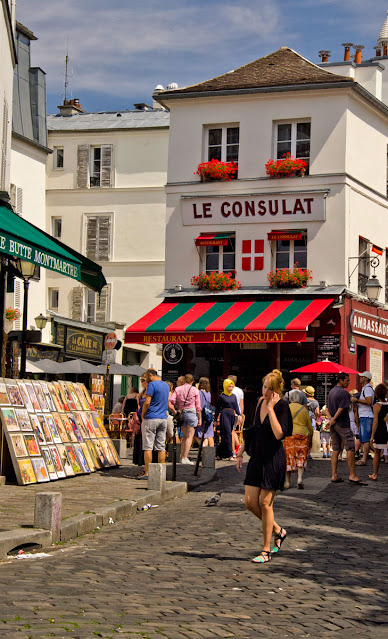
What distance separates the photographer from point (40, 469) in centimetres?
1485

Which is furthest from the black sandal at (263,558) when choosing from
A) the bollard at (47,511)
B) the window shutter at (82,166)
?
the window shutter at (82,166)

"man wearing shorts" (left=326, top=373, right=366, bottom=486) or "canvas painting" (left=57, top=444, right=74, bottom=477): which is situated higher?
"man wearing shorts" (left=326, top=373, right=366, bottom=486)

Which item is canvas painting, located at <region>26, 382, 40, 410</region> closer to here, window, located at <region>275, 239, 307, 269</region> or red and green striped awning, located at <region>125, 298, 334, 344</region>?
red and green striped awning, located at <region>125, 298, 334, 344</region>

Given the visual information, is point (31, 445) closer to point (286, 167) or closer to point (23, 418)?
point (23, 418)

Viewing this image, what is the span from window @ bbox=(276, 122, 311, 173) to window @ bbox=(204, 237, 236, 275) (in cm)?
317

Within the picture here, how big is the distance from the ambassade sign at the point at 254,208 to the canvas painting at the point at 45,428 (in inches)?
698

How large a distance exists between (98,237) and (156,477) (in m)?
28.8

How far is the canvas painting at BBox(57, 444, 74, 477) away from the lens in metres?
15.8

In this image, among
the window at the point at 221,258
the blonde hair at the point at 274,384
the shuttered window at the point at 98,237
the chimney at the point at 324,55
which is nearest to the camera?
the blonde hair at the point at 274,384

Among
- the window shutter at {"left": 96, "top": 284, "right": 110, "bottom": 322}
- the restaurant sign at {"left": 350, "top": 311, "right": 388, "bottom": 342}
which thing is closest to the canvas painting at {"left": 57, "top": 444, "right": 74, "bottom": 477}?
the restaurant sign at {"left": 350, "top": 311, "right": 388, "bottom": 342}

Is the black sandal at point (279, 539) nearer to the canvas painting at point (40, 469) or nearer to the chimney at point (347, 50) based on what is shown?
the canvas painting at point (40, 469)

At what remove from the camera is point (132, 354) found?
4372 centimetres

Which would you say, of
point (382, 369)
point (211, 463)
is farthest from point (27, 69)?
point (211, 463)

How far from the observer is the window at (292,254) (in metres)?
31.9
